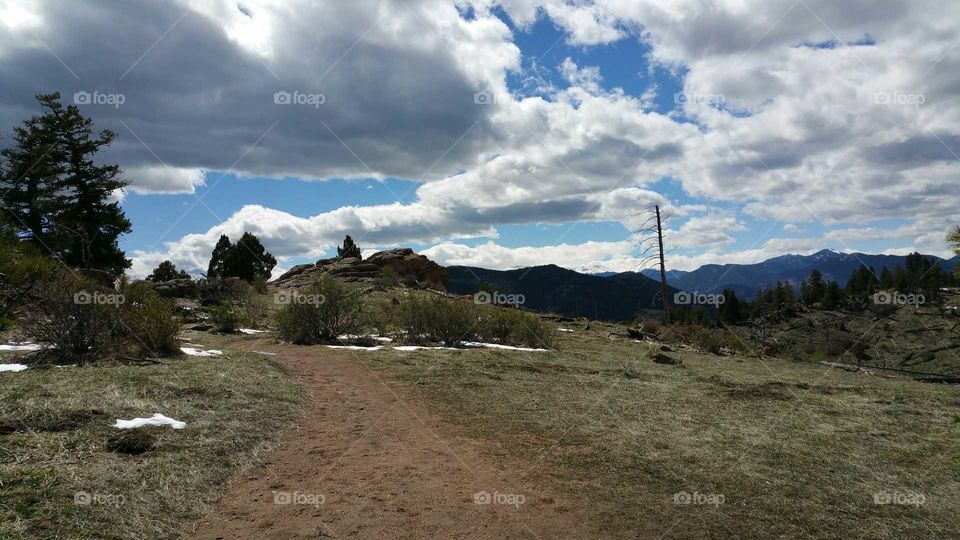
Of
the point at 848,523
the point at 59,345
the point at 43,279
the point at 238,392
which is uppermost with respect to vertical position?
the point at 43,279

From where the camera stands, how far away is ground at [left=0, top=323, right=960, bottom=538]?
546 centimetres

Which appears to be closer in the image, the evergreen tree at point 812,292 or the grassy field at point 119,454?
the grassy field at point 119,454

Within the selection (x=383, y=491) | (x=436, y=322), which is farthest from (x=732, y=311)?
(x=383, y=491)

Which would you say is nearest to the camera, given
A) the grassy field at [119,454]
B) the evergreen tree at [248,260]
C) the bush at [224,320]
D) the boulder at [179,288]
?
the grassy field at [119,454]

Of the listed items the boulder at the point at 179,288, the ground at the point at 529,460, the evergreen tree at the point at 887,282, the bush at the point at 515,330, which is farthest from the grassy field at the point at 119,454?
the evergreen tree at the point at 887,282

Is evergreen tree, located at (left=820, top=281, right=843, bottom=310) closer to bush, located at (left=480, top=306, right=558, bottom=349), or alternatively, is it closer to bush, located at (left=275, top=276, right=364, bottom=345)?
bush, located at (left=480, top=306, right=558, bottom=349)

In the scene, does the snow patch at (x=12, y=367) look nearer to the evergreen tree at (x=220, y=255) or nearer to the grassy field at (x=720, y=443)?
the grassy field at (x=720, y=443)

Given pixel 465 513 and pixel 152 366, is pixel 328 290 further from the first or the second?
pixel 465 513

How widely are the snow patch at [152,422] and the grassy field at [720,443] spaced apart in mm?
4311

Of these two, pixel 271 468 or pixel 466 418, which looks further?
pixel 466 418

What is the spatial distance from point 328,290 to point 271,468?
15178mm

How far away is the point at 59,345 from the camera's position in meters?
10.9

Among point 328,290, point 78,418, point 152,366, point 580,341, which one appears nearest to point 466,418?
point 78,418

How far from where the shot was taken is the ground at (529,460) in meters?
5.46
